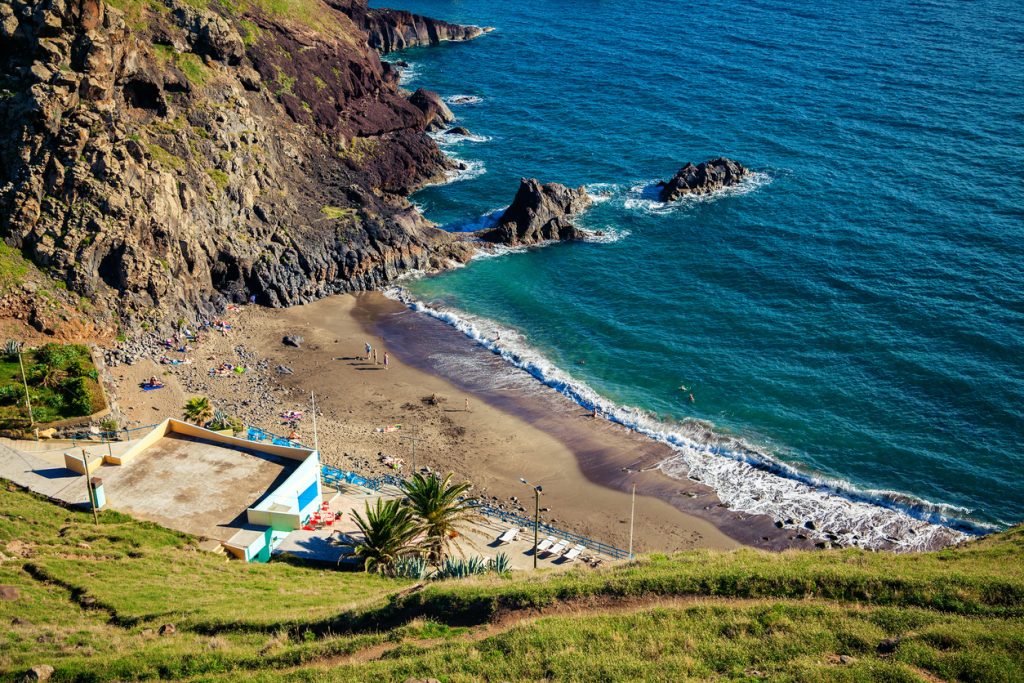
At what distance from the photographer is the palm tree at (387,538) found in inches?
1704

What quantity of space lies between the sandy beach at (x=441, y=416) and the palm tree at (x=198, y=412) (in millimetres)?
3060

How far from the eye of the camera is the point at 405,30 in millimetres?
144125

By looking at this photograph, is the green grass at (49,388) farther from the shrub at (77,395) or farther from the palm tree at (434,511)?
the palm tree at (434,511)

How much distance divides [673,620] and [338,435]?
109 feet

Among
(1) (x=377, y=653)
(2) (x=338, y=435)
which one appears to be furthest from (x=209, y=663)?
(2) (x=338, y=435)

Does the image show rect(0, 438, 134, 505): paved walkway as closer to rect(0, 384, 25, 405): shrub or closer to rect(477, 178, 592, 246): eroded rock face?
rect(0, 384, 25, 405): shrub

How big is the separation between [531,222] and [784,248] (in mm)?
24441

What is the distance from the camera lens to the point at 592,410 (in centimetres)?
6384

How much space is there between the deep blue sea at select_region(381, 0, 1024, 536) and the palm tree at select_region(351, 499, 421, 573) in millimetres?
20659

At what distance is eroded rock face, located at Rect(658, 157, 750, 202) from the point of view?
309ft

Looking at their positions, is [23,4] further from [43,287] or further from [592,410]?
[592,410]

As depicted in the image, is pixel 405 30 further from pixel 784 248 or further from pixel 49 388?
pixel 49 388

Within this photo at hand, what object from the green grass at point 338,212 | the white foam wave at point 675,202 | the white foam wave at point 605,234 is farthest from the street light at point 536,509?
the white foam wave at point 675,202

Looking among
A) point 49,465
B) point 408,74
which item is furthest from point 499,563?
point 408,74
